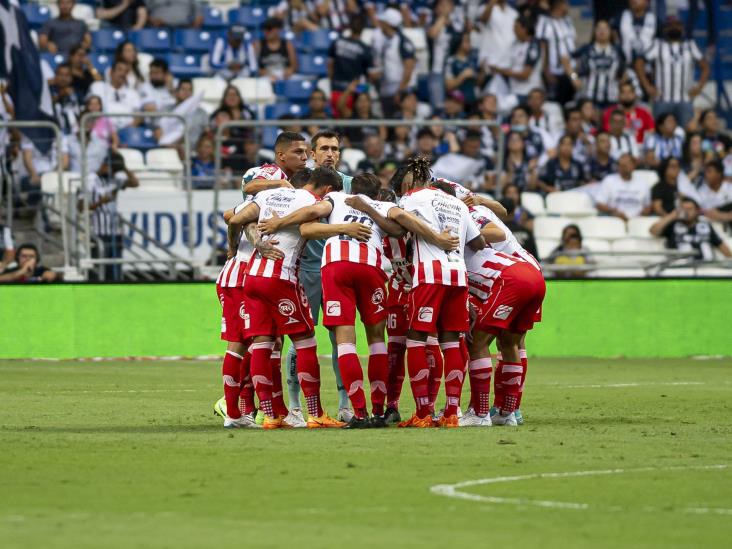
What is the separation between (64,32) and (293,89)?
3.90m

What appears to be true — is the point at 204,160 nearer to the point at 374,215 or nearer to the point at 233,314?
the point at 233,314

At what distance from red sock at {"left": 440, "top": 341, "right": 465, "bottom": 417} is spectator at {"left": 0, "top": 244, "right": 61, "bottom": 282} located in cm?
1108

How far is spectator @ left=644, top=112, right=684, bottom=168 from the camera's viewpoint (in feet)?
85.7

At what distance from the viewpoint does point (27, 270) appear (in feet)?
70.8

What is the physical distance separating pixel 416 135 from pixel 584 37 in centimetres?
670

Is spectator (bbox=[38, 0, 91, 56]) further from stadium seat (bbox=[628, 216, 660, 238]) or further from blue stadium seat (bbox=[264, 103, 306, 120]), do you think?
stadium seat (bbox=[628, 216, 660, 238])

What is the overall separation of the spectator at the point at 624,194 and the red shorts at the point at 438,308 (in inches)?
532

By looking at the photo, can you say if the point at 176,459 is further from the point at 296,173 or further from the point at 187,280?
the point at 187,280

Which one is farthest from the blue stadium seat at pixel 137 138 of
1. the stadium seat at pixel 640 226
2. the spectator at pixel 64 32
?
the stadium seat at pixel 640 226

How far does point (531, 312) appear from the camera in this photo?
469 inches

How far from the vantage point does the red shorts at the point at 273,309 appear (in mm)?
11477

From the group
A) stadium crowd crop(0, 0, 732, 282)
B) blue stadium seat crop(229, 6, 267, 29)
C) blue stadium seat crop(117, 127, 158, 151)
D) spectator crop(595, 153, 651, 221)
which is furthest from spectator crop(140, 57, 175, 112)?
spectator crop(595, 153, 651, 221)

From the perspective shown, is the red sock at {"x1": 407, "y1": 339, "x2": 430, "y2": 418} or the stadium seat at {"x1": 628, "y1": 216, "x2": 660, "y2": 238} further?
the stadium seat at {"x1": 628, "y1": 216, "x2": 660, "y2": 238}

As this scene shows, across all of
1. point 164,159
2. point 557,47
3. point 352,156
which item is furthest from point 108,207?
point 557,47
